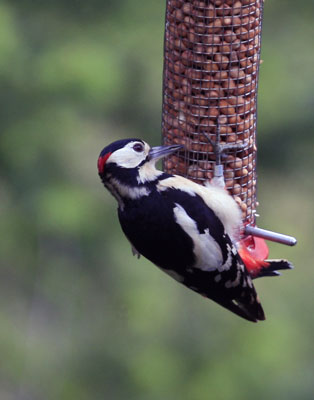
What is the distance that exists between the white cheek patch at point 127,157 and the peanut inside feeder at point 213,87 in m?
0.51

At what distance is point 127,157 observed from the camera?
4375 millimetres

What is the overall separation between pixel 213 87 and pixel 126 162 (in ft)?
2.24

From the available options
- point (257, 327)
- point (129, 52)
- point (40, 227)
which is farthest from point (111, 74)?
point (257, 327)

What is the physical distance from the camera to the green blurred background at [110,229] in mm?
7625

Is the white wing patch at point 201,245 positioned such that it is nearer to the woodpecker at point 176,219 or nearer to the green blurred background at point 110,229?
the woodpecker at point 176,219

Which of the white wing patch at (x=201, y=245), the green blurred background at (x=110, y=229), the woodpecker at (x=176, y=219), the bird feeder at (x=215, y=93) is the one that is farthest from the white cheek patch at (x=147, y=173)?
the green blurred background at (x=110, y=229)

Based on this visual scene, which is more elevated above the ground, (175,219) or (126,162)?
(126,162)

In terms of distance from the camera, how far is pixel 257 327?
7609 mm

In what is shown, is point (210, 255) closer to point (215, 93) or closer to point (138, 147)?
point (138, 147)

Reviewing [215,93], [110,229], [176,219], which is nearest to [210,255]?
[176,219]

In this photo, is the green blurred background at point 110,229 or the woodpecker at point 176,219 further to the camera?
the green blurred background at point 110,229

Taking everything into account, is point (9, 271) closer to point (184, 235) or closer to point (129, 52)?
point (129, 52)

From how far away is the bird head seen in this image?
435cm

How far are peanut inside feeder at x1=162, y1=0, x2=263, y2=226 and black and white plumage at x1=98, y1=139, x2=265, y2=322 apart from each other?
25 centimetres
